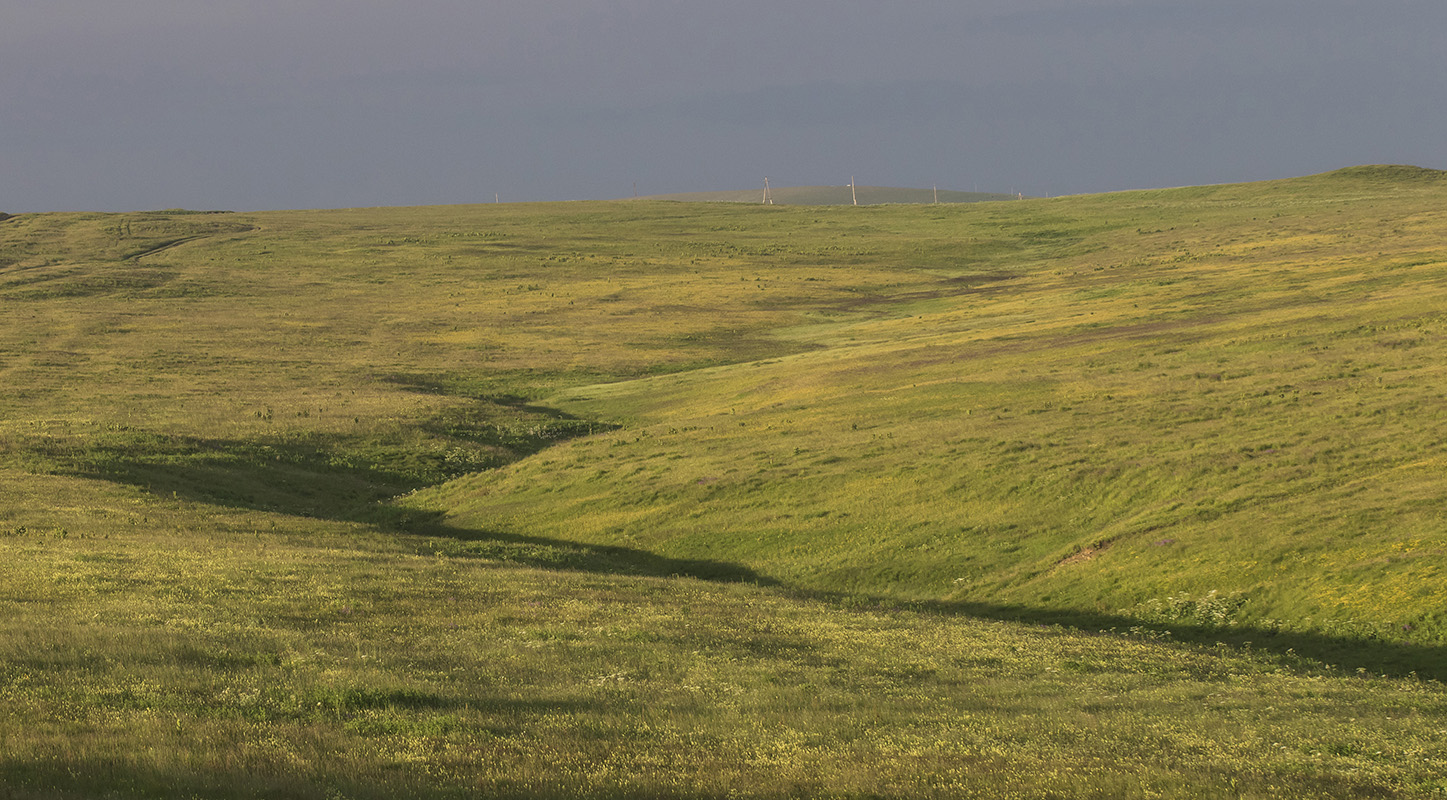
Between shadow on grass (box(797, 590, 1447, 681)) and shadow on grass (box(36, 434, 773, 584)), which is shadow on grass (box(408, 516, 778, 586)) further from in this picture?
shadow on grass (box(797, 590, 1447, 681))

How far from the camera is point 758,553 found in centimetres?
3947

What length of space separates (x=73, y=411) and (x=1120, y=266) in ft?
329

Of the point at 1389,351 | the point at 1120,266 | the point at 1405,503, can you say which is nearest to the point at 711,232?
the point at 1120,266

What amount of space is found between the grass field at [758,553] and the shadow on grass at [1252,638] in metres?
0.16

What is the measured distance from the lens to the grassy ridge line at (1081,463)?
30141mm

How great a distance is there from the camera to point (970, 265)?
481 ft

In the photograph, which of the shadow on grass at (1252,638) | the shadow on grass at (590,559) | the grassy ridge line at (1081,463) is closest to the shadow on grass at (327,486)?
the shadow on grass at (590,559)

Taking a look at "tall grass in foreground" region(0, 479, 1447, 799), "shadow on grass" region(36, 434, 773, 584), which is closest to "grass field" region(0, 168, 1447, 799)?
"tall grass in foreground" region(0, 479, 1447, 799)

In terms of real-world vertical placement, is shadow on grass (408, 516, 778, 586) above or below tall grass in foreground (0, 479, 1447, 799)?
below

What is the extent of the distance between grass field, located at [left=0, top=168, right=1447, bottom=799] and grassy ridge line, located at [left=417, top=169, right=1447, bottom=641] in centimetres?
22

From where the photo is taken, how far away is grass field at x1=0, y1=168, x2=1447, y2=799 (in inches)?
515

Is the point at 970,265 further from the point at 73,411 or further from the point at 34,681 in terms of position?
the point at 34,681

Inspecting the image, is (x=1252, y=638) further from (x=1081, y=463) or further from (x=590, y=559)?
(x=590, y=559)

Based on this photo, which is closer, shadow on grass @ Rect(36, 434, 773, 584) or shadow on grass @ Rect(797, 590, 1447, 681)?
shadow on grass @ Rect(797, 590, 1447, 681)
